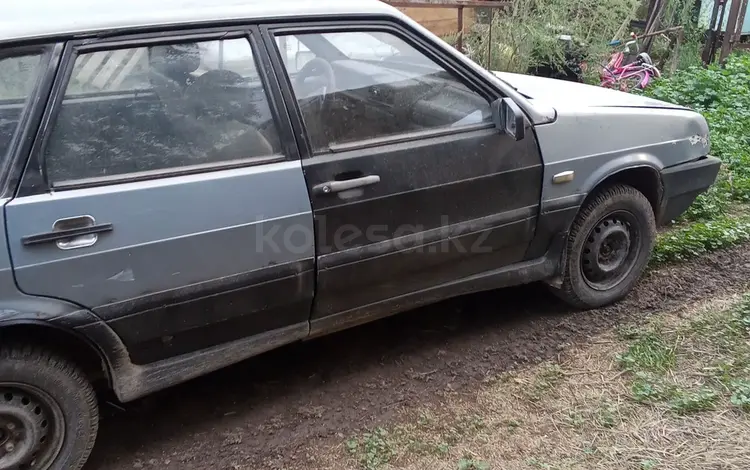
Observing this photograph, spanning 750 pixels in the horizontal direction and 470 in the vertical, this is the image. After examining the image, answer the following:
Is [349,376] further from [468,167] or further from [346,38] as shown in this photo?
[346,38]

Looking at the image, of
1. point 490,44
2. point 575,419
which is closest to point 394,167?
point 575,419

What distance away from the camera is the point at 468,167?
2.97 m

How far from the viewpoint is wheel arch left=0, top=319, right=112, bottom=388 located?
2.25 m

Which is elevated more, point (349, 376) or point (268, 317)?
point (268, 317)

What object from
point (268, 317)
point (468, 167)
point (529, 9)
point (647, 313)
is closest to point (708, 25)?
point (529, 9)

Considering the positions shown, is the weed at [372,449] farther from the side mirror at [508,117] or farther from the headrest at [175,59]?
the headrest at [175,59]

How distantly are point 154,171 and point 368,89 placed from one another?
38.7 inches

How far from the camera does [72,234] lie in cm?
221

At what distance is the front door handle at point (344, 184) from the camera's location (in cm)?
262

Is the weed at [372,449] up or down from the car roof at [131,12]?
down

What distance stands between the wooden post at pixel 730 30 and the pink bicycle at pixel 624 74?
0.90 metres

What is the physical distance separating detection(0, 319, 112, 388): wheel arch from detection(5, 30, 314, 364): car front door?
11 centimetres

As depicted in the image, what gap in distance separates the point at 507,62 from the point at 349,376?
17.2 feet

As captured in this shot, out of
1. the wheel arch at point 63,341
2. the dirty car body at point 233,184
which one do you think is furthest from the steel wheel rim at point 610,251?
the wheel arch at point 63,341
